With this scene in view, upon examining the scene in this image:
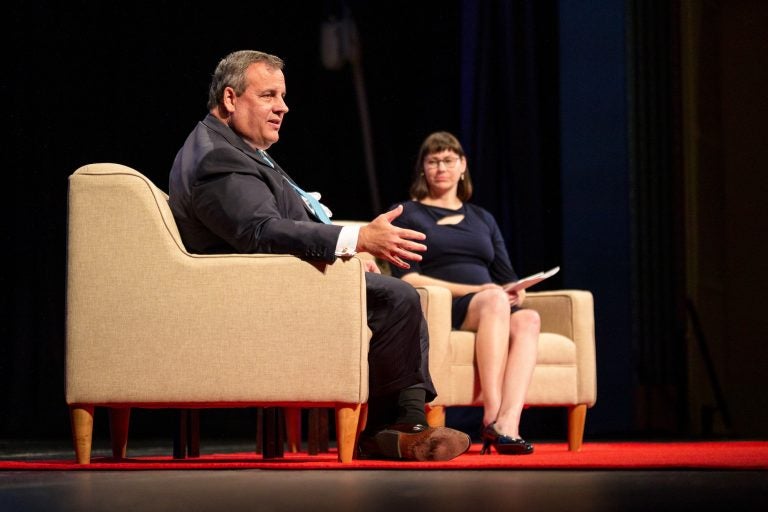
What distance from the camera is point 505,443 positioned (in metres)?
3.07

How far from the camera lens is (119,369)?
2566 millimetres

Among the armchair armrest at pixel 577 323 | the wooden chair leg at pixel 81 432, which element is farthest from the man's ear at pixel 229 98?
the armchair armrest at pixel 577 323

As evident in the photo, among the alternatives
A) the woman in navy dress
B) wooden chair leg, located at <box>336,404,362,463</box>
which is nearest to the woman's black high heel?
the woman in navy dress

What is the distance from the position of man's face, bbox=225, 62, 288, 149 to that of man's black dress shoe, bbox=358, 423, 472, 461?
0.79 m

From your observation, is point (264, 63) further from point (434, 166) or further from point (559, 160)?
point (559, 160)

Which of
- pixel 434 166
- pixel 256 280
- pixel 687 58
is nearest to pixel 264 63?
pixel 256 280

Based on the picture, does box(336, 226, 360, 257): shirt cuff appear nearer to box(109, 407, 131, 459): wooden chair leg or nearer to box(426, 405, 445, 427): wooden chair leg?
box(109, 407, 131, 459): wooden chair leg

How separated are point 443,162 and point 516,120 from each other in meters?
1.78

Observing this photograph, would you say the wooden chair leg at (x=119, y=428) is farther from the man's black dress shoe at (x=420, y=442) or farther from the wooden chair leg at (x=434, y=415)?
the wooden chair leg at (x=434, y=415)

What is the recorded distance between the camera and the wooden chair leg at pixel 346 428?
8.29 feet

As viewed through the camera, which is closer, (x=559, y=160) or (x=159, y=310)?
(x=159, y=310)

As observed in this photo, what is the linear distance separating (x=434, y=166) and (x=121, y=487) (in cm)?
214

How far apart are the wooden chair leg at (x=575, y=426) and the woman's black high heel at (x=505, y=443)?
0.42 metres

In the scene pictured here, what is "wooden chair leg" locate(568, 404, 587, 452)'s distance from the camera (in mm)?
3482
